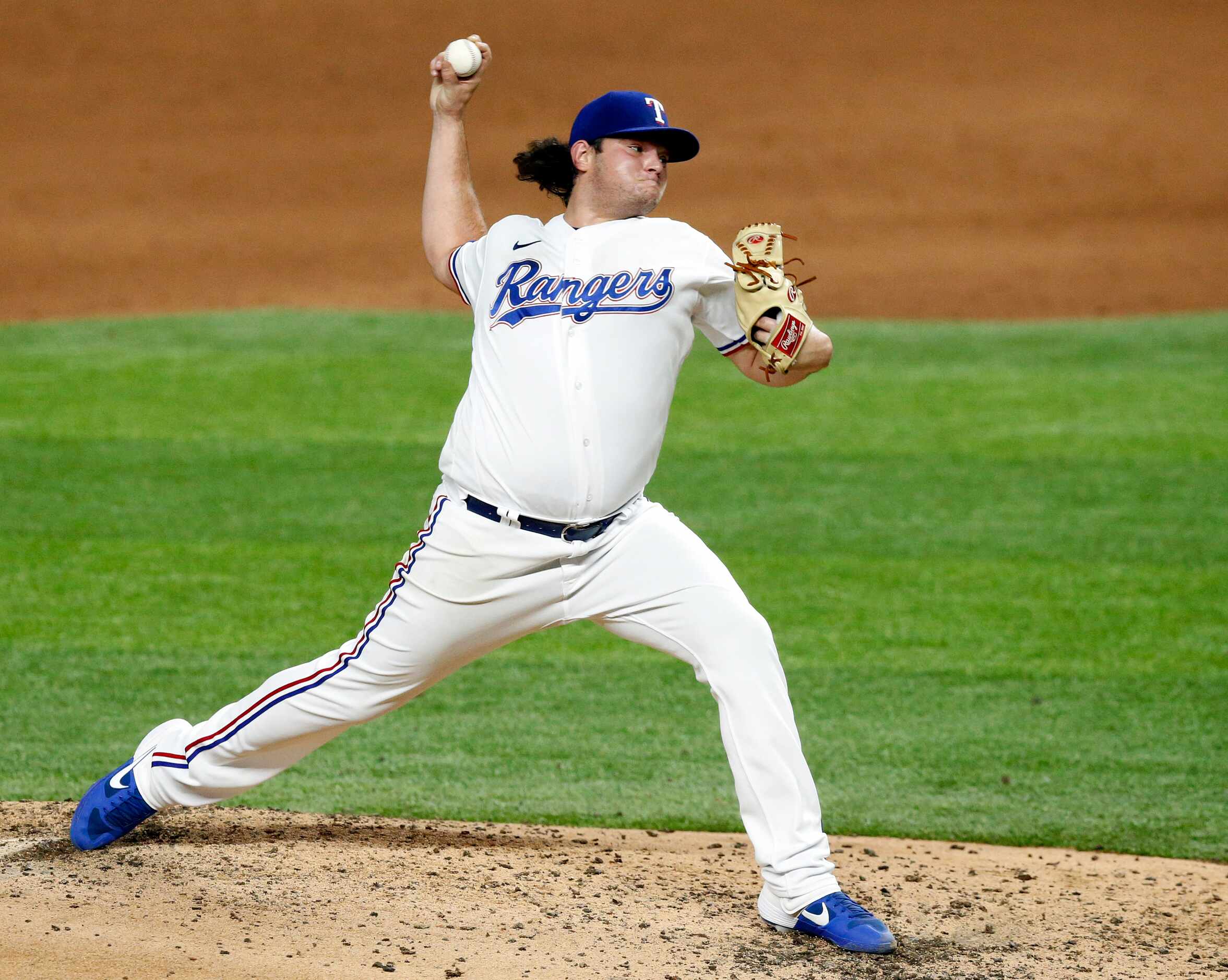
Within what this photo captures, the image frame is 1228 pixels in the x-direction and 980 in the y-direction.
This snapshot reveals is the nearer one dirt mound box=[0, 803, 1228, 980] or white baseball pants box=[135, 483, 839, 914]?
dirt mound box=[0, 803, 1228, 980]

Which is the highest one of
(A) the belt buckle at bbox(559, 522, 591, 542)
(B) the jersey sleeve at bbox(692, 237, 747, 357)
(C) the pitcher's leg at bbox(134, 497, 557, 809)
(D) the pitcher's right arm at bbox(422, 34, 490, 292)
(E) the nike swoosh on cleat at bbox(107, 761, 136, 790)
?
(D) the pitcher's right arm at bbox(422, 34, 490, 292)

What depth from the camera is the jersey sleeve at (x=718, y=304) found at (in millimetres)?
3723

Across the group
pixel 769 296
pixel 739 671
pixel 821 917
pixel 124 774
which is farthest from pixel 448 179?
pixel 821 917

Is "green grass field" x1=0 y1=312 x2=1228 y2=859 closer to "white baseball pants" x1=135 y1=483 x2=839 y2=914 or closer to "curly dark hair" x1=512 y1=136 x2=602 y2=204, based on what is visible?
"white baseball pants" x1=135 y1=483 x2=839 y2=914

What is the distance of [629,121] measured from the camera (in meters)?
3.76

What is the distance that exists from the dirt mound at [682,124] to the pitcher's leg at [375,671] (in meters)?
11.8

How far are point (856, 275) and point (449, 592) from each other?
1337cm

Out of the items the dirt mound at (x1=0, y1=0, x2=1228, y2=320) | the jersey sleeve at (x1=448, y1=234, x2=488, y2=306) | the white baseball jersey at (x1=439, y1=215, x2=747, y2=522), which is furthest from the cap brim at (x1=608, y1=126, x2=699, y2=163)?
the dirt mound at (x1=0, y1=0, x2=1228, y2=320)

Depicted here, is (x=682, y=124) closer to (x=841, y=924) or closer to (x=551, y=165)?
(x=551, y=165)

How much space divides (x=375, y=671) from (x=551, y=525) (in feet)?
1.87

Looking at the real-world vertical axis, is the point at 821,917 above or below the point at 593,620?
below

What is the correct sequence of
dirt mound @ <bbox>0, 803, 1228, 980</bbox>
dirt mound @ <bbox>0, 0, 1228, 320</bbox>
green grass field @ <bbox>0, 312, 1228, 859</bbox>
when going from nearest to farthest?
1. dirt mound @ <bbox>0, 803, 1228, 980</bbox>
2. green grass field @ <bbox>0, 312, 1228, 859</bbox>
3. dirt mound @ <bbox>0, 0, 1228, 320</bbox>

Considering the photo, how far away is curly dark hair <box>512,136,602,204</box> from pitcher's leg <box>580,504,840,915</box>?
988 mm

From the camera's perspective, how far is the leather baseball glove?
11.6ft
